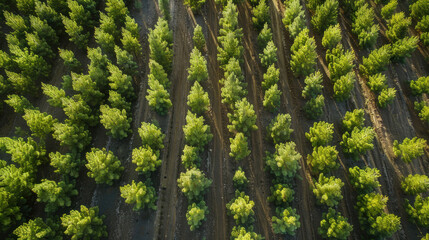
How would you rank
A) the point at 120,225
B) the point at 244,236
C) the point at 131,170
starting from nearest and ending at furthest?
the point at 244,236
the point at 120,225
the point at 131,170

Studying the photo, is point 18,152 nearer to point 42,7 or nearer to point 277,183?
point 42,7

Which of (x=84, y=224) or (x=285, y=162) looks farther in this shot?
(x=285, y=162)

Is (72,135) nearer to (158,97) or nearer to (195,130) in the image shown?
(158,97)

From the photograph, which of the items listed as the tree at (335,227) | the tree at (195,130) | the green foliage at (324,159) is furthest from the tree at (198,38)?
the tree at (335,227)

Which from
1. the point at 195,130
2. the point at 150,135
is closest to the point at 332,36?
the point at 195,130

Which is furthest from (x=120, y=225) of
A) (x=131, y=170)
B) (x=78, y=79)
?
(x=78, y=79)

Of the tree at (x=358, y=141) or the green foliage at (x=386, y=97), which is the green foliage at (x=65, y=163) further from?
the green foliage at (x=386, y=97)
